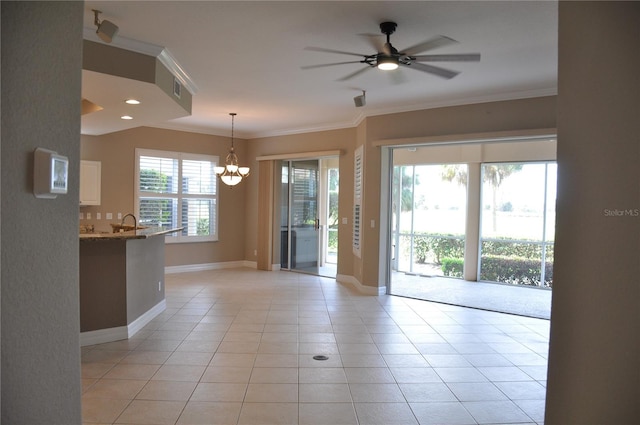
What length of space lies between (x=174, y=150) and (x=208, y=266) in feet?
8.15

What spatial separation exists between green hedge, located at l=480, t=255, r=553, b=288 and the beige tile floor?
288cm

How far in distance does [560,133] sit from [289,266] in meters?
7.66

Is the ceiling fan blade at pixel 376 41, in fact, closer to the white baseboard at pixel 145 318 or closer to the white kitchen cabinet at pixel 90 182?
the white baseboard at pixel 145 318

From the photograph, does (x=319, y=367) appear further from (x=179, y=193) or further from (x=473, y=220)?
(x=473, y=220)

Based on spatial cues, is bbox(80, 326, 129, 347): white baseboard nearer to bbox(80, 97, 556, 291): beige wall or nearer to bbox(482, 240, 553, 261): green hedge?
bbox(80, 97, 556, 291): beige wall

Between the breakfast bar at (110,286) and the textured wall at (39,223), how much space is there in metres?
2.96

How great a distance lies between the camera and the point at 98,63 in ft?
12.1

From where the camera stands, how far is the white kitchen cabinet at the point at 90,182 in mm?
6883

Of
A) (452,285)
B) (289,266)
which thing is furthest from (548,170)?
(289,266)

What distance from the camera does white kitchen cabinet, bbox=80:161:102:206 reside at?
6.88 meters

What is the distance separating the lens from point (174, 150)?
8180mm

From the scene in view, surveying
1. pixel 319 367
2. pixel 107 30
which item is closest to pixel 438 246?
pixel 319 367

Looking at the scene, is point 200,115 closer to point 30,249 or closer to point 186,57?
point 186,57

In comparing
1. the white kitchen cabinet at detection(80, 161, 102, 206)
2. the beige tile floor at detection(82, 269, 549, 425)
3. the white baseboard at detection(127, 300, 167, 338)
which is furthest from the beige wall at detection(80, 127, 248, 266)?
the white baseboard at detection(127, 300, 167, 338)
